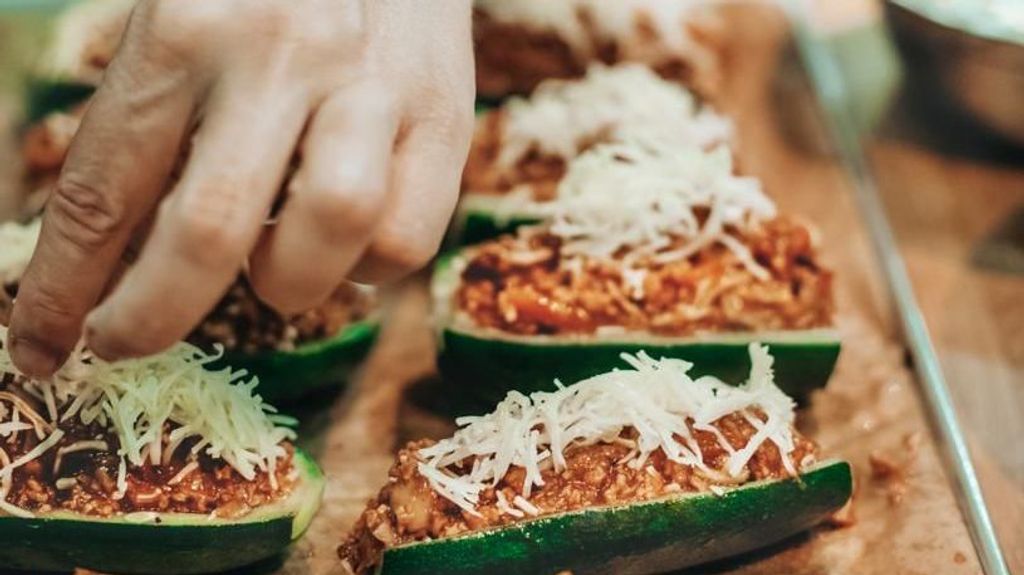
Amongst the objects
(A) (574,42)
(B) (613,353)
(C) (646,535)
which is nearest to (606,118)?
(A) (574,42)

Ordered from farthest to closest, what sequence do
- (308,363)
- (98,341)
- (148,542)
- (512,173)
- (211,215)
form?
(512,173) → (308,363) → (148,542) → (98,341) → (211,215)

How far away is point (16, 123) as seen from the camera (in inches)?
151

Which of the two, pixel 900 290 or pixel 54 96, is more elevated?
pixel 54 96

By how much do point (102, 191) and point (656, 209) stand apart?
148 centimetres

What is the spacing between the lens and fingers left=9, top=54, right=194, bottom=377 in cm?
190

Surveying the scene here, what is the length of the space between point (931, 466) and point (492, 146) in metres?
1.54

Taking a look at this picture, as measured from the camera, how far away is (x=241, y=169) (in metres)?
1.79

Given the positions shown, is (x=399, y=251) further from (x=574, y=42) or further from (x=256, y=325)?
(x=574, y=42)

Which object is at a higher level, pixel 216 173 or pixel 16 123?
pixel 216 173

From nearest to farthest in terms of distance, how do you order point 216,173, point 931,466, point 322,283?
point 216,173 → point 322,283 → point 931,466

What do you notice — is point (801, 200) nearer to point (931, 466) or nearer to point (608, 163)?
point (608, 163)

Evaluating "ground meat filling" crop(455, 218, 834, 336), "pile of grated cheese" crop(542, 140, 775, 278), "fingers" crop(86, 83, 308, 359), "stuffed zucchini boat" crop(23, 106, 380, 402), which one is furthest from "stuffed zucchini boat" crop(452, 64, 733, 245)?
"fingers" crop(86, 83, 308, 359)

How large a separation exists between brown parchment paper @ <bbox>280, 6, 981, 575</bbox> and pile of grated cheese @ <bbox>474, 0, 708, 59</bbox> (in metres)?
0.44

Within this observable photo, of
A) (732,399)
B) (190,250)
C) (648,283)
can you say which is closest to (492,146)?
(648,283)
